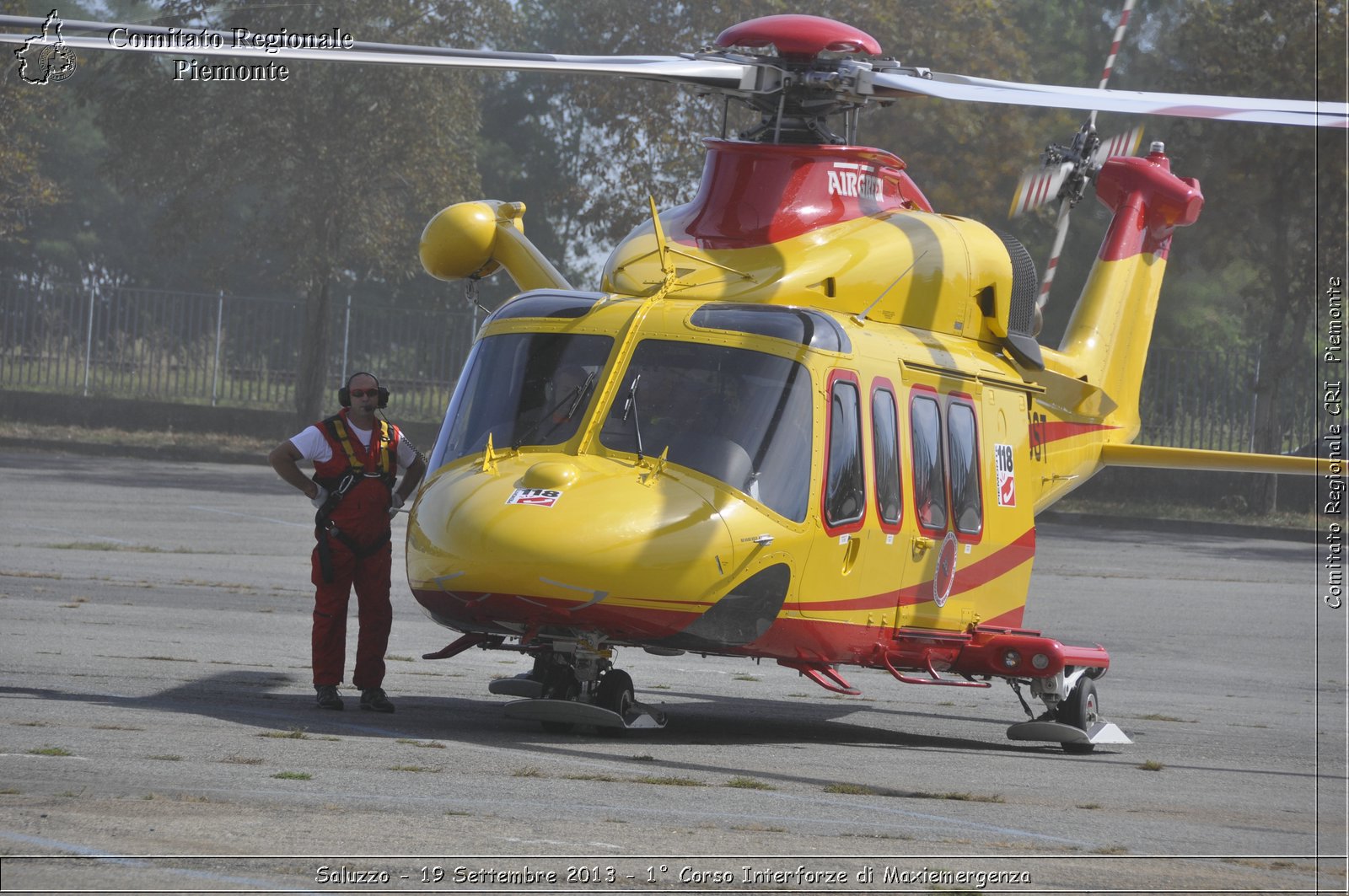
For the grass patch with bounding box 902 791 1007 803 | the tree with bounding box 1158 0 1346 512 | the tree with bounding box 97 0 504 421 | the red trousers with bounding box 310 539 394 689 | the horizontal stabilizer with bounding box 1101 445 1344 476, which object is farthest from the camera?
the tree with bounding box 97 0 504 421

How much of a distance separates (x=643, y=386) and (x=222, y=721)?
2811mm

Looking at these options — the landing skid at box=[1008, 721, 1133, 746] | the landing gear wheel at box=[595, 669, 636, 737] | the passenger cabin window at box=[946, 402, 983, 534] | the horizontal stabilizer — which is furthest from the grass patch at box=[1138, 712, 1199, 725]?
the landing gear wheel at box=[595, 669, 636, 737]

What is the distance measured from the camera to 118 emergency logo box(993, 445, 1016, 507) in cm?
1143

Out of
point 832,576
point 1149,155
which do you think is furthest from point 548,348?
point 1149,155

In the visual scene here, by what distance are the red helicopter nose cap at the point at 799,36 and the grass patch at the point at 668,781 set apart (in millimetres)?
4764

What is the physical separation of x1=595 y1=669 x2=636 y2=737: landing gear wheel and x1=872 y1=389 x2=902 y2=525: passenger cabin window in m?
1.83

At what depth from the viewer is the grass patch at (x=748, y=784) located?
7.72m

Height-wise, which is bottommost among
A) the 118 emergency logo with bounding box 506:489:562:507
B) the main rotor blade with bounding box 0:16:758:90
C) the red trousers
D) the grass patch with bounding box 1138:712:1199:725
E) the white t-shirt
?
the grass patch with bounding box 1138:712:1199:725

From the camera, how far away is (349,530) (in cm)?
999

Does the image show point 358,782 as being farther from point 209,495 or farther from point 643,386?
point 209,495

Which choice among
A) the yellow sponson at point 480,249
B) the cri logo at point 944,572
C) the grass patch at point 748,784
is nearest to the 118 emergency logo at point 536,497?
the grass patch at point 748,784

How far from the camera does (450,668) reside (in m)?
13.1

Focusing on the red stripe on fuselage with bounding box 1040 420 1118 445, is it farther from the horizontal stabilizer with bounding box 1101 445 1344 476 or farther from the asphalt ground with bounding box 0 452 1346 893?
the asphalt ground with bounding box 0 452 1346 893

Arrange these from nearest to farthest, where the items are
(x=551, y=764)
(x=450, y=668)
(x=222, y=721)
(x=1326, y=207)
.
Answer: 1. (x=551, y=764)
2. (x=222, y=721)
3. (x=450, y=668)
4. (x=1326, y=207)
